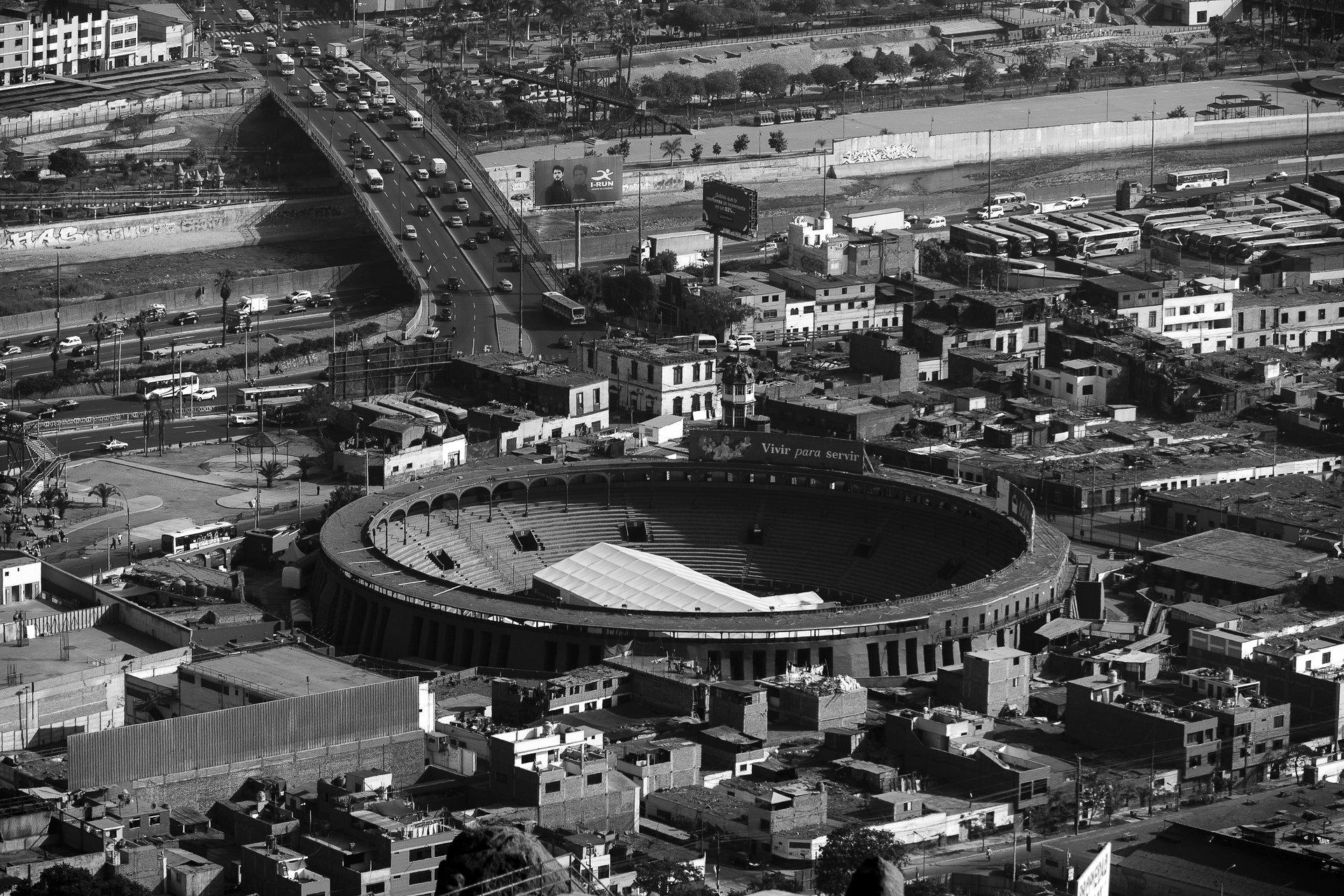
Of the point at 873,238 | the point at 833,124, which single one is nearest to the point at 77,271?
the point at 873,238

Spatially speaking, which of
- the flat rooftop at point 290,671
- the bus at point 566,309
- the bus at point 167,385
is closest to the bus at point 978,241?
the bus at point 566,309

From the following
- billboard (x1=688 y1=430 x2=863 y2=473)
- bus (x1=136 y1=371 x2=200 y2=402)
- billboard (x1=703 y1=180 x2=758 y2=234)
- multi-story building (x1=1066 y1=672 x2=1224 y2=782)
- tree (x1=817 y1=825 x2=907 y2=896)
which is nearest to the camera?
tree (x1=817 y1=825 x2=907 y2=896)

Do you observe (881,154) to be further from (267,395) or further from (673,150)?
(267,395)

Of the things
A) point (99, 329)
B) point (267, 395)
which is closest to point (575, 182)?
point (99, 329)

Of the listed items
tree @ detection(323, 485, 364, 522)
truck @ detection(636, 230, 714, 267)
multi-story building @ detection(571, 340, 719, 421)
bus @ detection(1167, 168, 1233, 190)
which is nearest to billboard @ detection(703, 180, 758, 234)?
truck @ detection(636, 230, 714, 267)

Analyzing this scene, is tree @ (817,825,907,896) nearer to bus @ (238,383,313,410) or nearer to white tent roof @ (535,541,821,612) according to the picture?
white tent roof @ (535,541,821,612)

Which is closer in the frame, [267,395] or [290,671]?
[290,671]

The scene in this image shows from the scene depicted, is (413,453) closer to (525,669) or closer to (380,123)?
(525,669)
